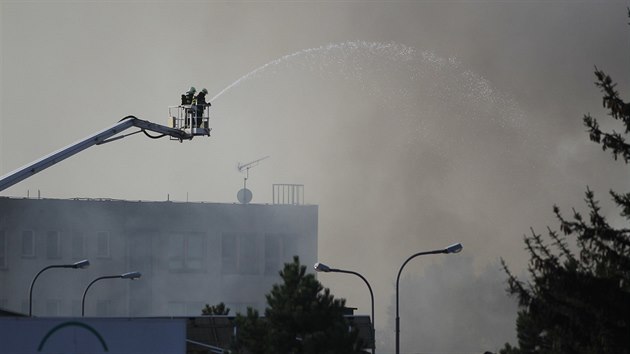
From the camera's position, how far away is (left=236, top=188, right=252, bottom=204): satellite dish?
132 metres

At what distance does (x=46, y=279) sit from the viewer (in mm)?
122375

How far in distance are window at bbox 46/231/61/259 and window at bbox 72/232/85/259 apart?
4.27ft

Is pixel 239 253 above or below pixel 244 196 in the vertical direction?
below

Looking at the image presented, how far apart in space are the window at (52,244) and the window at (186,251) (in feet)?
29.9

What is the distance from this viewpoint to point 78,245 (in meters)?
125

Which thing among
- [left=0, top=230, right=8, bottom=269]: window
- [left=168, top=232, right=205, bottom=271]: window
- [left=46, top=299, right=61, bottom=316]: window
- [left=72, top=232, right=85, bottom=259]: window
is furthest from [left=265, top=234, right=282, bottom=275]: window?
[left=0, top=230, right=8, bottom=269]: window

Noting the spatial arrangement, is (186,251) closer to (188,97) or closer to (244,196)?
(244,196)

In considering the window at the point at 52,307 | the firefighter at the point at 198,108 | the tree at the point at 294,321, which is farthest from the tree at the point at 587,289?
the window at the point at 52,307

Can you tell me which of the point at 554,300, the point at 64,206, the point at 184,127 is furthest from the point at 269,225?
the point at 554,300

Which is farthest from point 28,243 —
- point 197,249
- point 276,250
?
point 276,250

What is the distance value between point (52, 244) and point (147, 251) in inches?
299

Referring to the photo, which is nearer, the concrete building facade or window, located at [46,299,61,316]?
window, located at [46,299,61,316]

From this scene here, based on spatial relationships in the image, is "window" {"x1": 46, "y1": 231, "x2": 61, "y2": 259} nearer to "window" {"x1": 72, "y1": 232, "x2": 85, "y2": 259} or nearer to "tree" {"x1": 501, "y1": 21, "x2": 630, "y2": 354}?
"window" {"x1": 72, "y1": 232, "x2": 85, "y2": 259}

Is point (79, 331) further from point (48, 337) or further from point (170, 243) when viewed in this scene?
point (170, 243)
